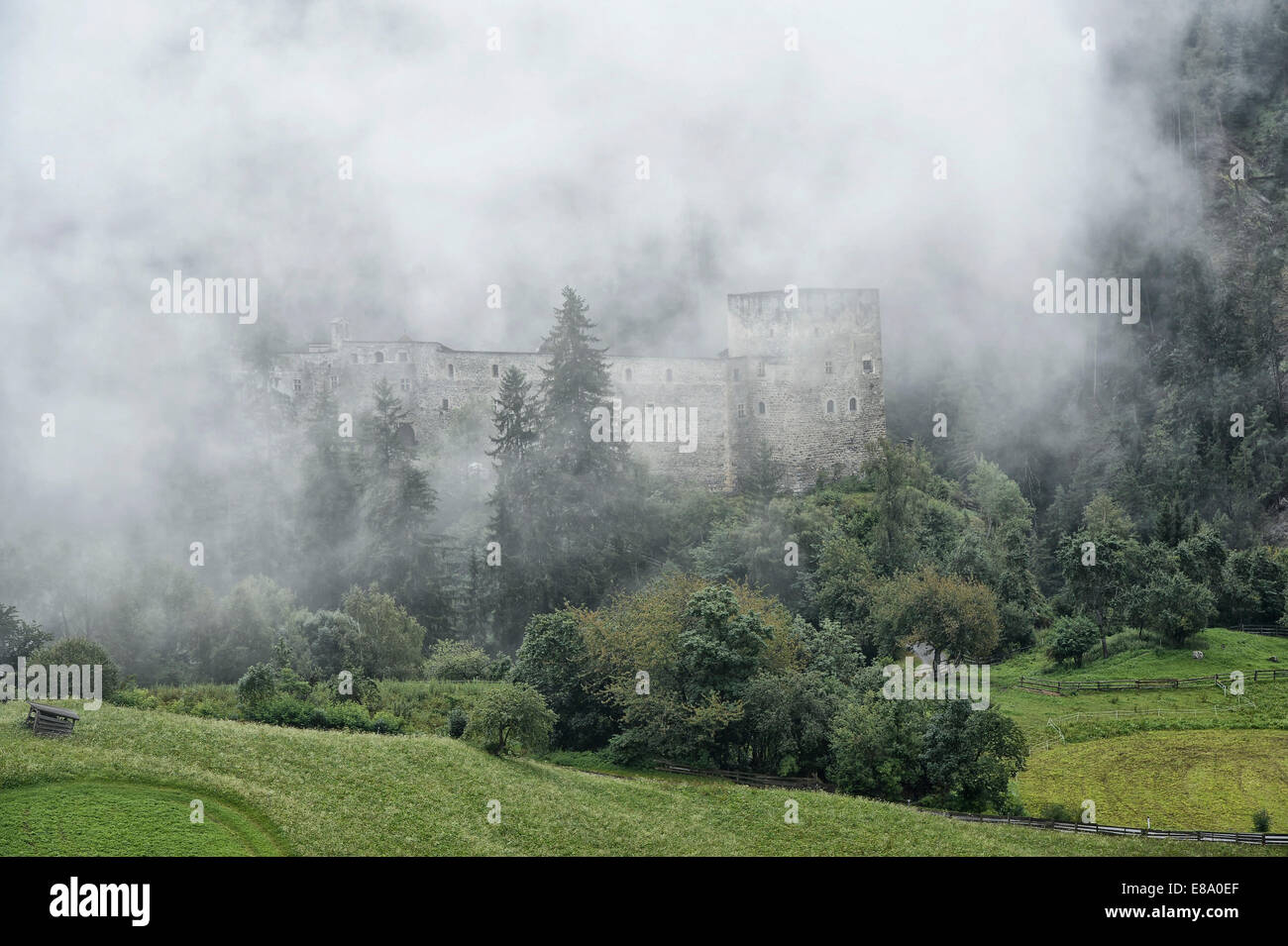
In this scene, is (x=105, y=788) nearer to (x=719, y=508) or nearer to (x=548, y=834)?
(x=548, y=834)

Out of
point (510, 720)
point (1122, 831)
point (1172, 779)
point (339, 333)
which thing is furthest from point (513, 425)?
point (1122, 831)

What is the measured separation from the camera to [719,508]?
52.8 m

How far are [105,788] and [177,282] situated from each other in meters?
45.7

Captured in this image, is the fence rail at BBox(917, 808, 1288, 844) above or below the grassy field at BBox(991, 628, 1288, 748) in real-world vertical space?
below

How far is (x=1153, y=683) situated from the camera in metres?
38.6

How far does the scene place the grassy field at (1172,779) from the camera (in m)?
28.6

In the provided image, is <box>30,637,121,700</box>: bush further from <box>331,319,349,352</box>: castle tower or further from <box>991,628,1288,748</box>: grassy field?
<box>331,319,349,352</box>: castle tower

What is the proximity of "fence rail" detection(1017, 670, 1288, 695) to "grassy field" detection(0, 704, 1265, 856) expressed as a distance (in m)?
13.5

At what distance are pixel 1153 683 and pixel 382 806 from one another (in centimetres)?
2476

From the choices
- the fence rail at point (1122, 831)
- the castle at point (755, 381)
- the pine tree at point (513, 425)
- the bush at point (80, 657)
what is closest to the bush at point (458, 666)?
the bush at point (80, 657)

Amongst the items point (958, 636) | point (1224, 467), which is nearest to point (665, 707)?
point (958, 636)

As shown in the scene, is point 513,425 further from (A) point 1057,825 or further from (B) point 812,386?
(A) point 1057,825

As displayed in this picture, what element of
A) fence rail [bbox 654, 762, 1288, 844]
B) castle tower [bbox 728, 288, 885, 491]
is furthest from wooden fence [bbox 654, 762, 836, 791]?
castle tower [bbox 728, 288, 885, 491]

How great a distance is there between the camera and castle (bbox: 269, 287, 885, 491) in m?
58.0
